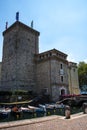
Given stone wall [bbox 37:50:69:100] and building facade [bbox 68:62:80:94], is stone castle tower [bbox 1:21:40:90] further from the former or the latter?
building facade [bbox 68:62:80:94]

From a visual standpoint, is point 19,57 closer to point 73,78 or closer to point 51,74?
point 51,74

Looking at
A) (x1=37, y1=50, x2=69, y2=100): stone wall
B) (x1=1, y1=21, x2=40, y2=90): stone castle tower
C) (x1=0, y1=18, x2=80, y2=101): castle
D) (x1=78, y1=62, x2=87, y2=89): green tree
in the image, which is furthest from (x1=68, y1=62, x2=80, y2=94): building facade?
(x1=1, y1=21, x2=40, y2=90): stone castle tower

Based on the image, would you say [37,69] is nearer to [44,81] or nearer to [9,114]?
[44,81]

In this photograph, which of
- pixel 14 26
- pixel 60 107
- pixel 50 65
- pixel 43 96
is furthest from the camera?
pixel 14 26

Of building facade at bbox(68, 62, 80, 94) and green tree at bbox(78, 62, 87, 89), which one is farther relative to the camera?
green tree at bbox(78, 62, 87, 89)

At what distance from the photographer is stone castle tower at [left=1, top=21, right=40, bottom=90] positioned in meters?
35.8

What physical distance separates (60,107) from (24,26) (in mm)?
23600

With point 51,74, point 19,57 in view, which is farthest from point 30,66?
point 51,74

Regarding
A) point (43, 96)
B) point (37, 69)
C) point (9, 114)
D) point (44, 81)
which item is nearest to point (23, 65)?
point (37, 69)

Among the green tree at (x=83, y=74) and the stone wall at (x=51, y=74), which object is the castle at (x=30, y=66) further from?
the green tree at (x=83, y=74)

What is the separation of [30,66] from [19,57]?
12.7ft

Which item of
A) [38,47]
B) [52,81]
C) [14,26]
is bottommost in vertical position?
[52,81]

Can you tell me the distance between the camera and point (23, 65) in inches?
1459

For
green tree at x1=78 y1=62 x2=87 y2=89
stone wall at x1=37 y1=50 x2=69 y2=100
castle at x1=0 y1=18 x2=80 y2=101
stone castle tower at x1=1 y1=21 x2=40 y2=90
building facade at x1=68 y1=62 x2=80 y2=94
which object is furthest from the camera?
green tree at x1=78 y1=62 x2=87 y2=89
